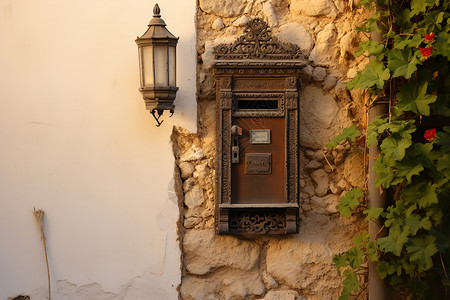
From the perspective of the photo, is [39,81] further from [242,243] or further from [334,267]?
[334,267]

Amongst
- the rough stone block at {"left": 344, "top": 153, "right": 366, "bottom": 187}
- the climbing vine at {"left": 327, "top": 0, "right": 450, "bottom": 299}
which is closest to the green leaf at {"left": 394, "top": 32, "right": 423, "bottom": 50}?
the climbing vine at {"left": 327, "top": 0, "right": 450, "bottom": 299}

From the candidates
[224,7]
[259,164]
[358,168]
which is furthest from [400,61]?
[224,7]

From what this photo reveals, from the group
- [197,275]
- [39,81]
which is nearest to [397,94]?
[197,275]

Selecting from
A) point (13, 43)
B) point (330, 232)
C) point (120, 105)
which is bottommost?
point (330, 232)

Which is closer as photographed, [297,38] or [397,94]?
[397,94]

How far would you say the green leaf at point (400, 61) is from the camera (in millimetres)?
4254

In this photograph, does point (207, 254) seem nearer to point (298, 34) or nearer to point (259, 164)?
point (259, 164)

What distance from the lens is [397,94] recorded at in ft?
14.4

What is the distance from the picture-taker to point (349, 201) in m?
4.55

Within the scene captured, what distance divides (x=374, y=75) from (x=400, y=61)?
17 cm

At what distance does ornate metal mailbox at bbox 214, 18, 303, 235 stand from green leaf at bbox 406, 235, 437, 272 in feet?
2.28

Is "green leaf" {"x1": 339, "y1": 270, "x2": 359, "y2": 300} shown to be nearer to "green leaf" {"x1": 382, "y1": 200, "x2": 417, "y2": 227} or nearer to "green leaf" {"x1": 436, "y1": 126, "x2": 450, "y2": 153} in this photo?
"green leaf" {"x1": 382, "y1": 200, "x2": 417, "y2": 227}

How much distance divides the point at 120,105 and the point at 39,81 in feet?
1.64

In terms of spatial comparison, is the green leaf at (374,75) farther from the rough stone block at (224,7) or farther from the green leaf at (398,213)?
the rough stone block at (224,7)
